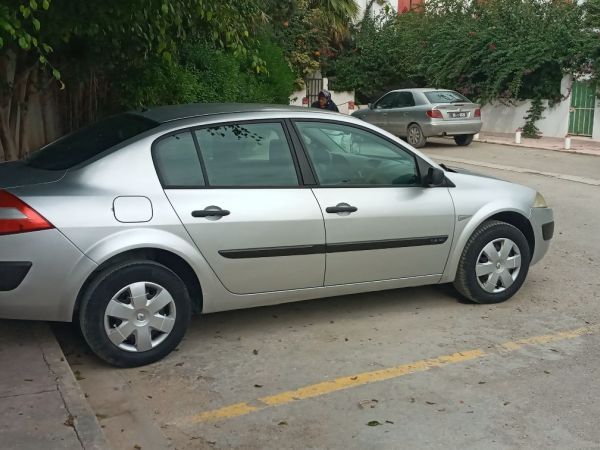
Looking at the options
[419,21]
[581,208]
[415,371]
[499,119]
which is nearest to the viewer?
[415,371]

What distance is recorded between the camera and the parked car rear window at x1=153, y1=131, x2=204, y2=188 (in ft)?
14.2

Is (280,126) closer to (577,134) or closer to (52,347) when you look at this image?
(52,347)

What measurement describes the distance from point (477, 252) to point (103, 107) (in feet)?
20.9

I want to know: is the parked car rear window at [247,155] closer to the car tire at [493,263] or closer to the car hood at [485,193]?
the car hood at [485,193]

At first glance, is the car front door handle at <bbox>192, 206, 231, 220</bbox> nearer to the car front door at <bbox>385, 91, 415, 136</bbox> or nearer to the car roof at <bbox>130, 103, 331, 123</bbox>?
the car roof at <bbox>130, 103, 331, 123</bbox>

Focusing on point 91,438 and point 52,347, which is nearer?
point 91,438

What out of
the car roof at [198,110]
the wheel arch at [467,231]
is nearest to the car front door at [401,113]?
the wheel arch at [467,231]

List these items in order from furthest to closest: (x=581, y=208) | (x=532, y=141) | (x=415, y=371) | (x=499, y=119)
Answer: (x=499, y=119), (x=532, y=141), (x=581, y=208), (x=415, y=371)

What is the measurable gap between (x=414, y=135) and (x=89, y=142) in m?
14.1

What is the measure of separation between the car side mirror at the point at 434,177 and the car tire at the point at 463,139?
45.6 feet

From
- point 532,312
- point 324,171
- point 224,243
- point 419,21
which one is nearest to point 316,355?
point 224,243

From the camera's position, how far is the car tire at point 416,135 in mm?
17672

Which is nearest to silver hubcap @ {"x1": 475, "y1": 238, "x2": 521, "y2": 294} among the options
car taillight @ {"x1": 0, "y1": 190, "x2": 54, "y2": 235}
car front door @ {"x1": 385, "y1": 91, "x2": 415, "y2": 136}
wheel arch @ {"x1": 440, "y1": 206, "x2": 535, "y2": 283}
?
wheel arch @ {"x1": 440, "y1": 206, "x2": 535, "y2": 283}

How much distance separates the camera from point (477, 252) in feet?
17.6
